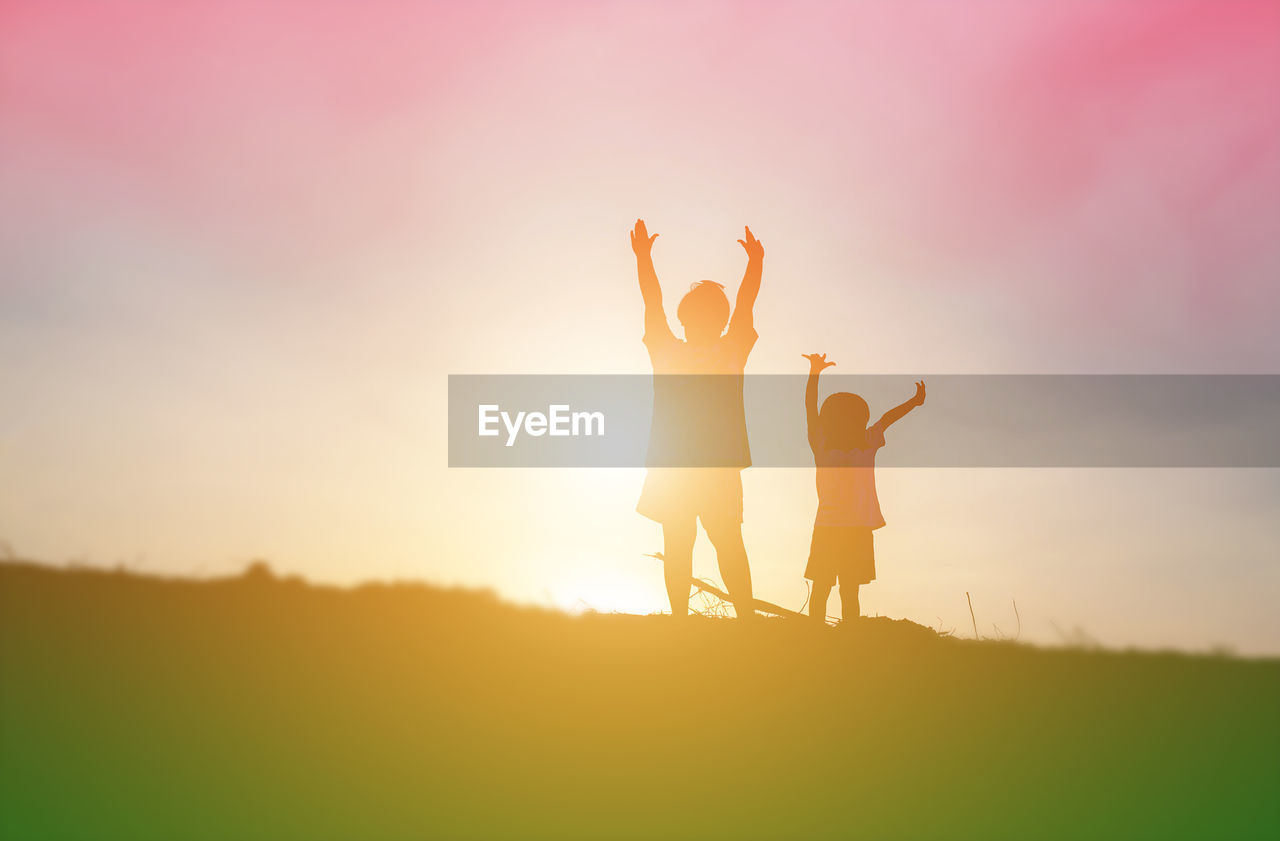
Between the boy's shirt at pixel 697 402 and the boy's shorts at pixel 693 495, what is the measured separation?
0.08m

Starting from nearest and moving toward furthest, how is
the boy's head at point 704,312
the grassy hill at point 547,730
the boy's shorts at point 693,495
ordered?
1. the grassy hill at point 547,730
2. the boy's shorts at point 693,495
3. the boy's head at point 704,312

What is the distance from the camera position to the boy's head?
27.1 feet

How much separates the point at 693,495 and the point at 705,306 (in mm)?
1666

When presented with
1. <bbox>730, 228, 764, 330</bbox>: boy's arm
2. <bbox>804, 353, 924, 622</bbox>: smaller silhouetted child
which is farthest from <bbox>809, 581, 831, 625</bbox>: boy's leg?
<bbox>730, 228, 764, 330</bbox>: boy's arm

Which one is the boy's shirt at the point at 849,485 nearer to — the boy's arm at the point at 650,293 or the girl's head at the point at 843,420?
the girl's head at the point at 843,420

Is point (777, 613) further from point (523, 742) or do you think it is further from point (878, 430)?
point (523, 742)

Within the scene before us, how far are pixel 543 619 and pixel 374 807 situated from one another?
3663 mm

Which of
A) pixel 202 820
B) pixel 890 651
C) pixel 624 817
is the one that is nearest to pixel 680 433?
pixel 890 651

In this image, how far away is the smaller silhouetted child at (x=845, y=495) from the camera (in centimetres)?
998

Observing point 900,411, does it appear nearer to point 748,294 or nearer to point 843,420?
point 843,420

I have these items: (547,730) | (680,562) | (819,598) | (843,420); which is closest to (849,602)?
(819,598)

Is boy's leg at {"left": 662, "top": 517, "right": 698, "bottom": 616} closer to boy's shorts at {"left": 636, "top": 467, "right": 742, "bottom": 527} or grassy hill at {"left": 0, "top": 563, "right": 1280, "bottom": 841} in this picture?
boy's shorts at {"left": 636, "top": 467, "right": 742, "bottom": 527}

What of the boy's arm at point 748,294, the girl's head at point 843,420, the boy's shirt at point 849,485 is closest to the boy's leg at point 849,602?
the boy's shirt at point 849,485

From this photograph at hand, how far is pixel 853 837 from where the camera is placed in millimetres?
3912
